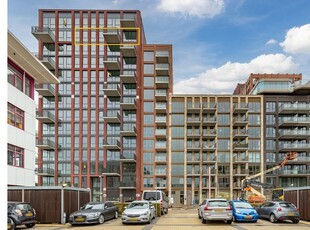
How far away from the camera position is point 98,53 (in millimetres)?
77812

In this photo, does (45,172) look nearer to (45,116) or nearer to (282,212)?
(45,116)

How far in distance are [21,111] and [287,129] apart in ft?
208

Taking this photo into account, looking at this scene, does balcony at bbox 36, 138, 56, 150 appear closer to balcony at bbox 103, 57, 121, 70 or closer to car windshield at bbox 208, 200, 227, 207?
balcony at bbox 103, 57, 121, 70

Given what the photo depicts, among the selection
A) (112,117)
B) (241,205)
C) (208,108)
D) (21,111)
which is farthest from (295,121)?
(21,111)

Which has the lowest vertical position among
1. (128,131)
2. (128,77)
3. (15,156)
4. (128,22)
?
(15,156)

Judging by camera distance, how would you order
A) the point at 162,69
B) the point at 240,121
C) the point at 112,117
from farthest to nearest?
1. the point at 240,121
2. the point at 162,69
3. the point at 112,117

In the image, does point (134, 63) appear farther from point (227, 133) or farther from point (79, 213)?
point (79, 213)

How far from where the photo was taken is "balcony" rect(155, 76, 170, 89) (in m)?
79.9

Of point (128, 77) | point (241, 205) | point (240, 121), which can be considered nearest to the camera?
point (241, 205)

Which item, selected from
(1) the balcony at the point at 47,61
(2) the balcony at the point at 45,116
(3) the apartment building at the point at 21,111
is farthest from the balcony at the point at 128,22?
(3) the apartment building at the point at 21,111

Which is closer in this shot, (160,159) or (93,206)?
(93,206)

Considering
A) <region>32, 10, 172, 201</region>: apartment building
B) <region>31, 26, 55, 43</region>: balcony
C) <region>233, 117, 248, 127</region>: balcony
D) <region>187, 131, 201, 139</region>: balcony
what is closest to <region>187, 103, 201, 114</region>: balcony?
<region>187, 131, 201, 139</region>: balcony

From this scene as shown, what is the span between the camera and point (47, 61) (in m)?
73.8

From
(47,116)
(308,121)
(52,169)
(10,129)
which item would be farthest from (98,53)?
(10,129)
